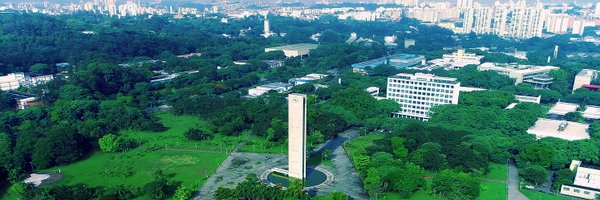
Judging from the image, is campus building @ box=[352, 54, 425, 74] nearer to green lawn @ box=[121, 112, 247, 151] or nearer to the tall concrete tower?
green lawn @ box=[121, 112, 247, 151]

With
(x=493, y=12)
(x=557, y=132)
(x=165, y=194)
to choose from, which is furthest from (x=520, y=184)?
(x=493, y=12)

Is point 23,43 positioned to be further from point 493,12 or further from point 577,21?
point 577,21

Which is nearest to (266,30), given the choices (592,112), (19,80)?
(19,80)

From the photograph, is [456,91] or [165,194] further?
[456,91]

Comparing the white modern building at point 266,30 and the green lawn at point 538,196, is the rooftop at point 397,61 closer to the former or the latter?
the green lawn at point 538,196

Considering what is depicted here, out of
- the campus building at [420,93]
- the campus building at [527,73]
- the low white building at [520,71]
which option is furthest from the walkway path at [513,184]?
the low white building at [520,71]

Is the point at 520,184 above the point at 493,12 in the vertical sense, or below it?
below

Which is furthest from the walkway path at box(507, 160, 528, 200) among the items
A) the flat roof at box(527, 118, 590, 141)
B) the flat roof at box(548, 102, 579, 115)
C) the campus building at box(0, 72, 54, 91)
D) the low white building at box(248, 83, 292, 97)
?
the campus building at box(0, 72, 54, 91)
